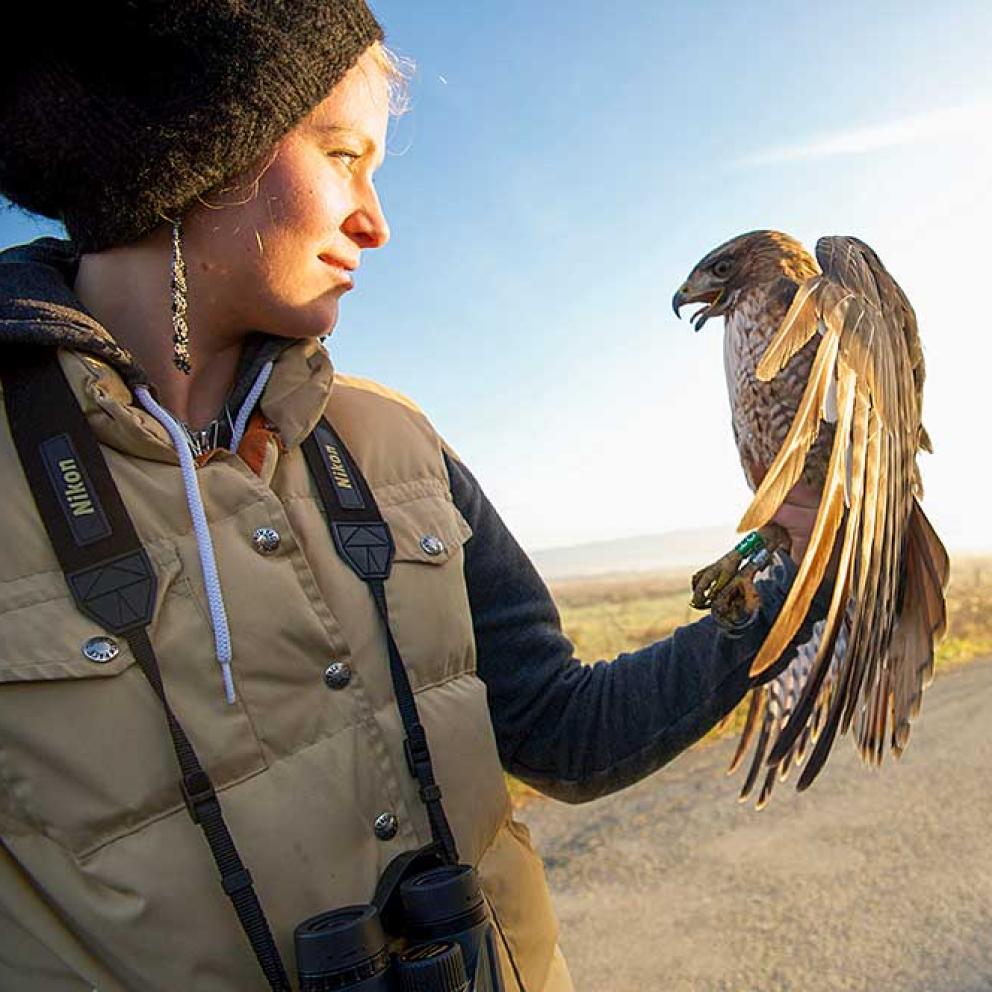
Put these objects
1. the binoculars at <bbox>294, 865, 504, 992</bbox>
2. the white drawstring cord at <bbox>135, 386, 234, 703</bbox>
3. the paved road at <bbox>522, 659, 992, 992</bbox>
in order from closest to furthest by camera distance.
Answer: the binoculars at <bbox>294, 865, 504, 992</bbox> → the white drawstring cord at <bbox>135, 386, 234, 703</bbox> → the paved road at <bbox>522, 659, 992, 992</bbox>

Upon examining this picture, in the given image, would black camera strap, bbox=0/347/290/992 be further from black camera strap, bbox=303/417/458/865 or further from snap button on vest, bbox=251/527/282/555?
black camera strap, bbox=303/417/458/865

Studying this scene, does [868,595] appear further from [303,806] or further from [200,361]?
[200,361]

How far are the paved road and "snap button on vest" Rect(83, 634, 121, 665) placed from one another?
3.55 meters

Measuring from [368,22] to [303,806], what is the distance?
119cm

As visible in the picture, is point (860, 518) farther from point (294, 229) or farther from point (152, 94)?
point (152, 94)

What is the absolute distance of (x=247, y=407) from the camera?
1.51 metres

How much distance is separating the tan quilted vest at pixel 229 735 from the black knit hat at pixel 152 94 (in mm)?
315

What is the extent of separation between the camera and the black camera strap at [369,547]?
1.35 metres

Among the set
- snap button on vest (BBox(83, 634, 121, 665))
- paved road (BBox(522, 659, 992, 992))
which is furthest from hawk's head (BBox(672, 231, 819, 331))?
paved road (BBox(522, 659, 992, 992))

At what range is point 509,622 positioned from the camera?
177 cm

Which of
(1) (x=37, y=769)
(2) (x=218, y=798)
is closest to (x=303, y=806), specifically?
(2) (x=218, y=798)

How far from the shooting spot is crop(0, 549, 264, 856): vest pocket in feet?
3.72

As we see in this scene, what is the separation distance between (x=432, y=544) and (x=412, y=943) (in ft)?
1.90

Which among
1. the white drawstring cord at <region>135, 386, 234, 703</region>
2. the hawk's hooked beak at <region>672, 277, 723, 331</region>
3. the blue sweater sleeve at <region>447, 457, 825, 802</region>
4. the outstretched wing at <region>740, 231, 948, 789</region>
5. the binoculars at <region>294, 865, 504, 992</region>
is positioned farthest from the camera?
the hawk's hooked beak at <region>672, 277, 723, 331</region>
